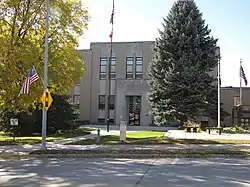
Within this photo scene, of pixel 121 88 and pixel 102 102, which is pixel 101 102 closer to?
pixel 102 102

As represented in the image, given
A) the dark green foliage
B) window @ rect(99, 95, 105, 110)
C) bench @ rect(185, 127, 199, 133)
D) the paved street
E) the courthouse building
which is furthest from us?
window @ rect(99, 95, 105, 110)

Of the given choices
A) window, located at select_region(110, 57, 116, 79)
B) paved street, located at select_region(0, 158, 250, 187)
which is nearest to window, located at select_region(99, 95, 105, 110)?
window, located at select_region(110, 57, 116, 79)

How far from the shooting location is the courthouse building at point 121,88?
54812 millimetres

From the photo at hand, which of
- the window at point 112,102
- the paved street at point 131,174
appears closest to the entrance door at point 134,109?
the window at point 112,102

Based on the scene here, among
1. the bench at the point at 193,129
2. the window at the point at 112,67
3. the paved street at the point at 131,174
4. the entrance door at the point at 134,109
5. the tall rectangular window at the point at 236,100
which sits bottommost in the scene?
the paved street at the point at 131,174

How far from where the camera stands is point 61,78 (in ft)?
82.8

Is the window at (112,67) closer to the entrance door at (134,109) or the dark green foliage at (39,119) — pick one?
the entrance door at (134,109)

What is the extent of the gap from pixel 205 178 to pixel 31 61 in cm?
1506

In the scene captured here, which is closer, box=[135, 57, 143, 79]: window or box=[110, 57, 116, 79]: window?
box=[135, 57, 143, 79]: window

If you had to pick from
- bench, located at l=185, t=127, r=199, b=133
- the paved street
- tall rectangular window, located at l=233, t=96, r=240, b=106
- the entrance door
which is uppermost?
tall rectangular window, located at l=233, t=96, r=240, b=106

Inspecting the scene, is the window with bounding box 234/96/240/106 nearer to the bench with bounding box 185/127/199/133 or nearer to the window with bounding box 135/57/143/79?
the window with bounding box 135/57/143/79

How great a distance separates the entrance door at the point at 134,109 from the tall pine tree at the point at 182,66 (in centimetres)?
1799

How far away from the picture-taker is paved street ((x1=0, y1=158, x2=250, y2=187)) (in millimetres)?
9484

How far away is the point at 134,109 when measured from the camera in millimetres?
55844
